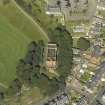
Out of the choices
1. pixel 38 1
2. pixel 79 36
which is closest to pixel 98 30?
pixel 79 36

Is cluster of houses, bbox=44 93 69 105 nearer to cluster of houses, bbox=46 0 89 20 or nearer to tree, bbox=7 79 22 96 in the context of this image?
tree, bbox=7 79 22 96

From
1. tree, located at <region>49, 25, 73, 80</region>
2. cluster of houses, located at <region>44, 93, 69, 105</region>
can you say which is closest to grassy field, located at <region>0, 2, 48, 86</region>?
tree, located at <region>49, 25, 73, 80</region>

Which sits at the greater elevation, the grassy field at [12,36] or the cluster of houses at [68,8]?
the cluster of houses at [68,8]

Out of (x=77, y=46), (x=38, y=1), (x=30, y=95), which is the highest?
(x=38, y=1)

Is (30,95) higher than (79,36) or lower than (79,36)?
lower

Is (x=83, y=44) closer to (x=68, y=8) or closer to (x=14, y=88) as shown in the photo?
(x=68, y=8)

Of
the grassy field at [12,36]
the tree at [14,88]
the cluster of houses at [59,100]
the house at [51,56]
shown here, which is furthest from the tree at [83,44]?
the tree at [14,88]

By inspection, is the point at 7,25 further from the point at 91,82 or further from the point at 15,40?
the point at 91,82

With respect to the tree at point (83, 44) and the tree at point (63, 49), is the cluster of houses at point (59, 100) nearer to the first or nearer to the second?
the tree at point (63, 49)
